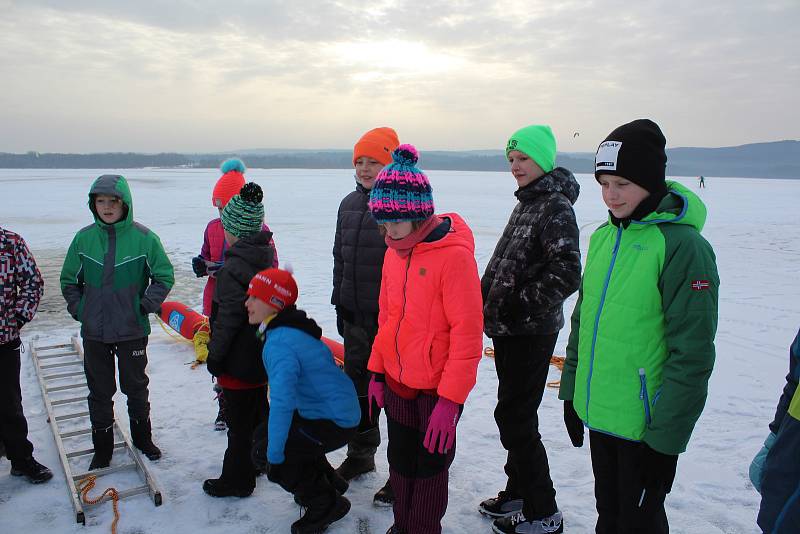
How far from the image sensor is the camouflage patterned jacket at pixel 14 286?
3470 millimetres

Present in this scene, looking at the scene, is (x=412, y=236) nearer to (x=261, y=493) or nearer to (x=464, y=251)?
(x=464, y=251)

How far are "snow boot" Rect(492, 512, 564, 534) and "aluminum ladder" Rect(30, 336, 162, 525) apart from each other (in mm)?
2058

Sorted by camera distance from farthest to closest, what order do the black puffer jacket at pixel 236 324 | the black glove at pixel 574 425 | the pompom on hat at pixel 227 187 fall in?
the pompom on hat at pixel 227 187
the black puffer jacket at pixel 236 324
the black glove at pixel 574 425

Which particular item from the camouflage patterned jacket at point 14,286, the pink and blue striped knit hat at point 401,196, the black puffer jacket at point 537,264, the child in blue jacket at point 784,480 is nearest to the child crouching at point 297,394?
the pink and blue striped knit hat at point 401,196

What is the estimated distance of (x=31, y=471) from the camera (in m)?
3.60

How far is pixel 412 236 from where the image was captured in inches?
105

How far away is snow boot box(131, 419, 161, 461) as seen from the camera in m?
3.94

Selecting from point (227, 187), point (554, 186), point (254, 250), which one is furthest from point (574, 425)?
point (227, 187)

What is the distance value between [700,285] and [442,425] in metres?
1.26

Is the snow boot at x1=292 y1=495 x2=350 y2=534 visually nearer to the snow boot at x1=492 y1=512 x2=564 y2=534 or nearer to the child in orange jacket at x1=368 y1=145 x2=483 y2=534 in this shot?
the child in orange jacket at x1=368 y1=145 x2=483 y2=534

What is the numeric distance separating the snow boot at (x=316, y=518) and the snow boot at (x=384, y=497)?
0.31 meters

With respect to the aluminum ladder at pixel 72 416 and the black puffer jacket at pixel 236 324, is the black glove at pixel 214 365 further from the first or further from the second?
the aluminum ladder at pixel 72 416

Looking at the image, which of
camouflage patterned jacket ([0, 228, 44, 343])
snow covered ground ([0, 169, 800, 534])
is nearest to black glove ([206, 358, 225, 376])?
snow covered ground ([0, 169, 800, 534])

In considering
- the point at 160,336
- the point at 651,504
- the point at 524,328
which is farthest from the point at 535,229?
the point at 160,336
